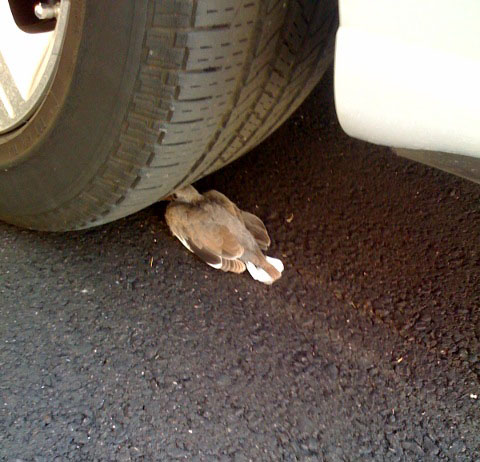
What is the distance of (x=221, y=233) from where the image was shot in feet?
5.36

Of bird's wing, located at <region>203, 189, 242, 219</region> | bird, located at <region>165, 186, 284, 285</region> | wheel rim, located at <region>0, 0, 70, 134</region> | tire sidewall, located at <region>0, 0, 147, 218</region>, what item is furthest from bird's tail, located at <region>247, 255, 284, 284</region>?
wheel rim, located at <region>0, 0, 70, 134</region>

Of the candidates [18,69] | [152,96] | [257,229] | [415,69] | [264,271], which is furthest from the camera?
[257,229]

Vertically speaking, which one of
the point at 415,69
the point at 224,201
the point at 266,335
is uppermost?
the point at 415,69

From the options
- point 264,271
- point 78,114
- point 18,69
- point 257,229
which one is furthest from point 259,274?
point 18,69

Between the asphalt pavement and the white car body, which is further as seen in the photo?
the asphalt pavement

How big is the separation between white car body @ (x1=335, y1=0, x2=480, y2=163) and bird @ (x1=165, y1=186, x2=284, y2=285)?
28.4 inches

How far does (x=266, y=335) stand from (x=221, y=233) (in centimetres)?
34

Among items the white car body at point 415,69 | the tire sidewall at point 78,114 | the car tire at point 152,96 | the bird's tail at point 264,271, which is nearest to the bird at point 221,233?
the bird's tail at point 264,271

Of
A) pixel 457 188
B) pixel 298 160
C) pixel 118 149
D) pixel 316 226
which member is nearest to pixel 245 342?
pixel 316 226

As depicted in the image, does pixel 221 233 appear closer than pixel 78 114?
No

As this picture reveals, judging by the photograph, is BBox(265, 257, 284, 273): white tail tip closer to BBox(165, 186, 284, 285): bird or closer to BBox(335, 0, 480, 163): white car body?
BBox(165, 186, 284, 285): bird

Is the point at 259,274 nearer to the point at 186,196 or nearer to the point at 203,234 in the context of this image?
the point at 203,234

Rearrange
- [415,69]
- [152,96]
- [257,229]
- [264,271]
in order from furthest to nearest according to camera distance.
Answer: [257,229], [264,271], [152,96], [415,69]

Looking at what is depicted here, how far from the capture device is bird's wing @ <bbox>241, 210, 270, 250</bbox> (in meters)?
1.65
